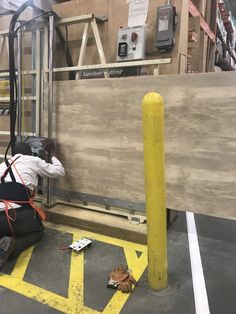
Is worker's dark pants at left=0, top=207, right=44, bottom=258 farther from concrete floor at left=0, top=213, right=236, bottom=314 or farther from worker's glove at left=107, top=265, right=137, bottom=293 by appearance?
worker's glove at left=107, top=265, right=137, bottom=293

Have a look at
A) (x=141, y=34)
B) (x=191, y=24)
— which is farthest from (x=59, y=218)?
(x=191, y=24)

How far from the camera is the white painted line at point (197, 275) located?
7.40ft

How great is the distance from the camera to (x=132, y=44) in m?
3.40

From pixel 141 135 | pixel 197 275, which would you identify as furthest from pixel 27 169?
pixel 197 275

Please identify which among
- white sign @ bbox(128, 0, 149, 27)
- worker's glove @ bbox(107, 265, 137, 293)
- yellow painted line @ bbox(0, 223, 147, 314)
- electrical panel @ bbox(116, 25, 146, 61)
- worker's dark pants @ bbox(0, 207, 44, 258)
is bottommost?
yellow painted line @ bbox(0, 223, 147, 314)

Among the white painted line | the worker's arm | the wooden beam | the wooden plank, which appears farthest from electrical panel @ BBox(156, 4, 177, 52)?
the white painted line

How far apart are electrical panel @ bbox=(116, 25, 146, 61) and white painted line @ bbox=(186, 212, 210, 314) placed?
6.96 feet

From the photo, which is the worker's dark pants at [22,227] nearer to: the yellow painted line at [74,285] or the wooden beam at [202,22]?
the yellow painted line at [74,285]

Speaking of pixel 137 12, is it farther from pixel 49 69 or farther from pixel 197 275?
pixel 197 275

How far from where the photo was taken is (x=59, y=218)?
371cm

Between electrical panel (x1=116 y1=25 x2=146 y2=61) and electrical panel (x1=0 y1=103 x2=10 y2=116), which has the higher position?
electrical panel (x1=116 y1=25 x2=146 y2=61)

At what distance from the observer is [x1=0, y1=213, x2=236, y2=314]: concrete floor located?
2.24 metres

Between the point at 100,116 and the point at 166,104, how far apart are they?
84 centimetres

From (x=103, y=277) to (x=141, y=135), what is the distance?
1.54 meters
